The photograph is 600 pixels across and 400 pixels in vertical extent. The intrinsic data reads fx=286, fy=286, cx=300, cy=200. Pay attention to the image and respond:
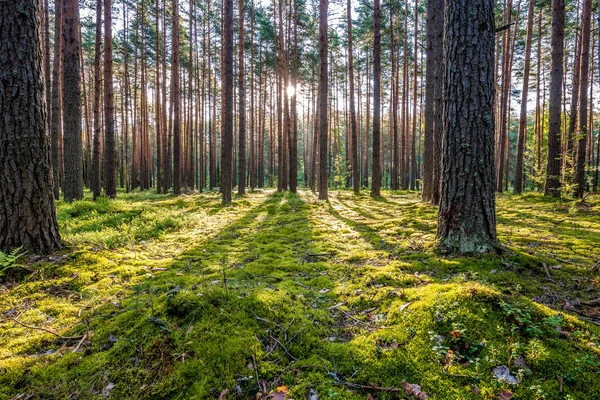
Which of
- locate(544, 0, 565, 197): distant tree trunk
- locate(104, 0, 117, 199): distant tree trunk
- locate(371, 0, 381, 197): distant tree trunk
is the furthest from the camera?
locate(371, 0, 381, 197): distant tree trunk

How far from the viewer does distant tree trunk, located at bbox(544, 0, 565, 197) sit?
8922 millimetres

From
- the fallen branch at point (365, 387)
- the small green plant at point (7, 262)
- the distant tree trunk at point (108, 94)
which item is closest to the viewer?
the fallen branch at point (365, 387)

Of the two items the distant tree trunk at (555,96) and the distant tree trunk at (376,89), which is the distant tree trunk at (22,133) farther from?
the distant tree trunk at (555,96)

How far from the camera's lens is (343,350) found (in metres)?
2.15

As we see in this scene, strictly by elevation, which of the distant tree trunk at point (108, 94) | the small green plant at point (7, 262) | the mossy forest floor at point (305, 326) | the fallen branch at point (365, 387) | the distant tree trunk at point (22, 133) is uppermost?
the distant tree trunk at point (108, 94)

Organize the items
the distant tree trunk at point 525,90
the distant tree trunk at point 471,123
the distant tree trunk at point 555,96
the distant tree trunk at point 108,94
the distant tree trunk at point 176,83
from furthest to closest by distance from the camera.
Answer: the distant tree trunk at point 176,83 → the distant tree trunk at point 525,90 → the distant tree trunk at point 108,94 → the distant tree trunk at point 555,96 → the distant tree trunk at point 471,123

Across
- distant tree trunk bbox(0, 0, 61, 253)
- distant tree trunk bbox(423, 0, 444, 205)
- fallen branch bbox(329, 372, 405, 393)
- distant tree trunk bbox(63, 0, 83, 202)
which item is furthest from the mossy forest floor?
distant tree trunk bbox(63, 0, 83, 202)

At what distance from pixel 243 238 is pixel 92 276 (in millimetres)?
2791

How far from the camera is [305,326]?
7.92ft

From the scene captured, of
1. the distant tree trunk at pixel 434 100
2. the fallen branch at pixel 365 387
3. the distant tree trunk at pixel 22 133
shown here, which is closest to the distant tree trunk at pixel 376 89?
the distant tree trunk at pixel 434 100

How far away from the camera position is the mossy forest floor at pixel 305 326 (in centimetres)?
182

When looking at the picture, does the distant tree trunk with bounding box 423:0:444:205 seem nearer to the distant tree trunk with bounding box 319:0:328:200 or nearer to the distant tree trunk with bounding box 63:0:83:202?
the distant tree trunk with bounding box 319:0:328:200

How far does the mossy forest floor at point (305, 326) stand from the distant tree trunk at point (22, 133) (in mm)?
409

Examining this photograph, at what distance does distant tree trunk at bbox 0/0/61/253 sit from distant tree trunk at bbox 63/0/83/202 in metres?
6.83
